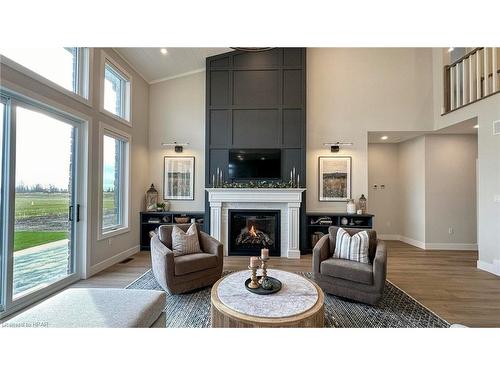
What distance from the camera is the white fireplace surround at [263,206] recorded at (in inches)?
181

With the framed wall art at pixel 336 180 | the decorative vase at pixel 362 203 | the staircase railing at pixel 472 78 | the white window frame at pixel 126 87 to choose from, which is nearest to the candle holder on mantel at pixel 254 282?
the framed wall art at pixel 336 180

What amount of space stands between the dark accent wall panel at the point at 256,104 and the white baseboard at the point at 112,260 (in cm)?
174

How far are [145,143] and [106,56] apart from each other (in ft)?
6.00

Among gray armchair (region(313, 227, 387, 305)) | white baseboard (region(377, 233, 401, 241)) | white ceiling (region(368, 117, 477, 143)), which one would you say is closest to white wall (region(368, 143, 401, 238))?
white baseboard (region(377, 233, 401, 241))

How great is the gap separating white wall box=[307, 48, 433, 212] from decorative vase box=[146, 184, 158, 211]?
3.43 metres

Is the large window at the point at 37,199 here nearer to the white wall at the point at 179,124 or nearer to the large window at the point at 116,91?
the large window at the point at 116,91

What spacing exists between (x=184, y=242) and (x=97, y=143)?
7.03ft

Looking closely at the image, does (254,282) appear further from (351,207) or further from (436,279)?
(351,207)

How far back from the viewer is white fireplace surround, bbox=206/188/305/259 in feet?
15.1

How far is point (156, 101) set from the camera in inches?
210

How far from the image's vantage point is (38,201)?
2.74m

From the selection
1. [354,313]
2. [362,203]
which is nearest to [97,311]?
[354,313]

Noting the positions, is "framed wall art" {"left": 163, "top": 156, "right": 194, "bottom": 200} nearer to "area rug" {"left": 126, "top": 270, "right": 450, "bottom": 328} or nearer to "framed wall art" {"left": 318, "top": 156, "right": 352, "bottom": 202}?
Answer: "area rug" {"left": 126, "top": 270, "right": 450, "bottom": 328}
